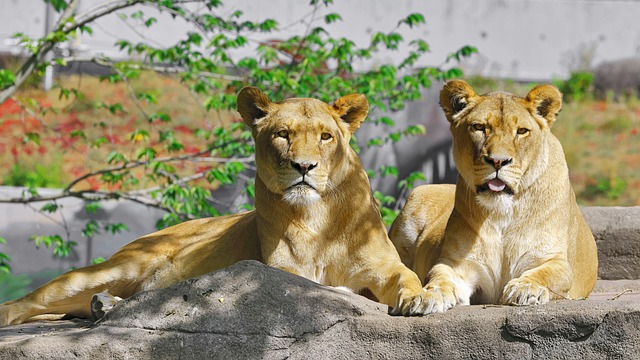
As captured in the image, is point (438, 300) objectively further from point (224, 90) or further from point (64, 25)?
point (224, 90)

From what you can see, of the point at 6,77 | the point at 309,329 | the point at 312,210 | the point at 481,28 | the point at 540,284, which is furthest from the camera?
the point at 481,28

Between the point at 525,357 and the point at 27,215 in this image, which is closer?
the point at 525,357

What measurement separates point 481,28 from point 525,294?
51.0 feet

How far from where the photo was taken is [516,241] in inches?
186

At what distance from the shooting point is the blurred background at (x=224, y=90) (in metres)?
8.89

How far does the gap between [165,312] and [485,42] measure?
16.2 meters

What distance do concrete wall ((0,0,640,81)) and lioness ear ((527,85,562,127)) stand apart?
1150cm

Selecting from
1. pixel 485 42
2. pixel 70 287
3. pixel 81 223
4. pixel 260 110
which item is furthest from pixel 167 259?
pixel 485 42

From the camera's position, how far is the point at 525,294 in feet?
13.8

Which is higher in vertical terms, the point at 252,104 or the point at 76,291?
the point at 252,104

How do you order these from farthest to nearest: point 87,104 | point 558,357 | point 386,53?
point 386,53 < point 87,104 < point 558,357

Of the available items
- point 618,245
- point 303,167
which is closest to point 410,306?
point 303,167

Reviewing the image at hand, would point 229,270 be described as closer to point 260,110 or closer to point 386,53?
point 260,110

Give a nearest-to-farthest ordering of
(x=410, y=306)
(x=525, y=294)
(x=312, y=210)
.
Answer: (x=410, y=306)
(x=525, y=294)
(x=312, y=210)
